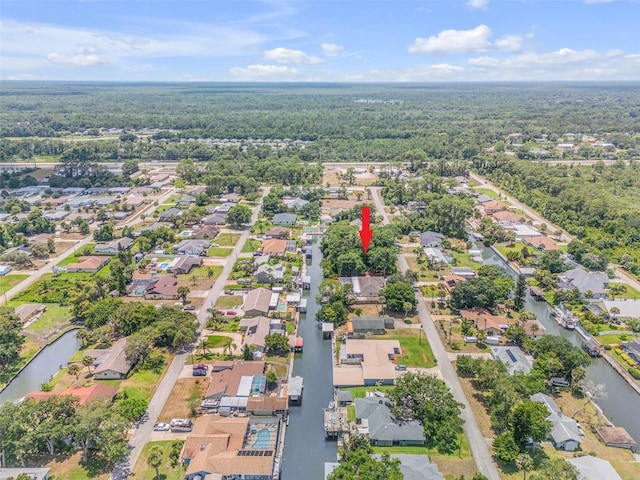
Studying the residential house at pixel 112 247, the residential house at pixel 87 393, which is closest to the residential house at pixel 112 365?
the residential house at pixel 87 393

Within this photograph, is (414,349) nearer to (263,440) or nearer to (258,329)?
(258,329)

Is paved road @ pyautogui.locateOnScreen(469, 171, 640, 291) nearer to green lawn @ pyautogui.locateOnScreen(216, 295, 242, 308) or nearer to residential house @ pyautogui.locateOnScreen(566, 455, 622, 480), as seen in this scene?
residential house @ pyautogui.locateOnScreen(566, 455, 622, 480)

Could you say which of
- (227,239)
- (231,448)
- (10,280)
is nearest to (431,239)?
(227,239)

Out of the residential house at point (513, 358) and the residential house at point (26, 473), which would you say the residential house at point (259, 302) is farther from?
the residential house at point (513, 358)

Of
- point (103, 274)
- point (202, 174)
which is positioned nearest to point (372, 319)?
point (103, 274)

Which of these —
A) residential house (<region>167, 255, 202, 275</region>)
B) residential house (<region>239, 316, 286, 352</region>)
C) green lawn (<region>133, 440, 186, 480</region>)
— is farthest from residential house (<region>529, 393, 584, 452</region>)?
residential house (<region>167, 255, 202, 275</region>)

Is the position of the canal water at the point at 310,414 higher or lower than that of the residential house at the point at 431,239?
lower
